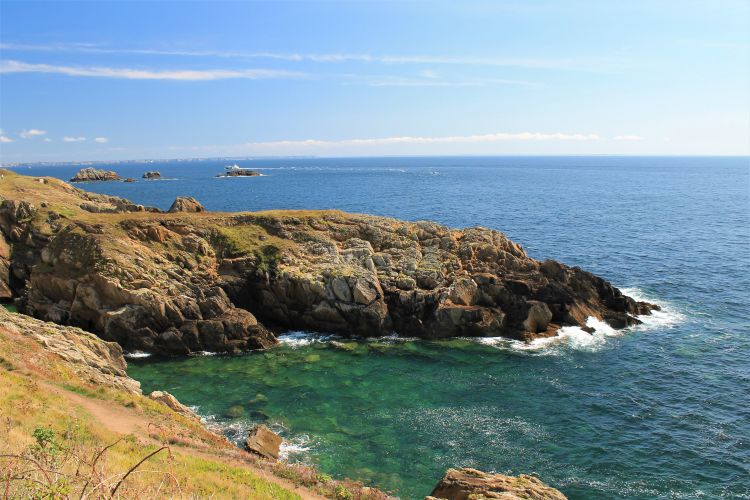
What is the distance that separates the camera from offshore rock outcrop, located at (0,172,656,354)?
45.1 m

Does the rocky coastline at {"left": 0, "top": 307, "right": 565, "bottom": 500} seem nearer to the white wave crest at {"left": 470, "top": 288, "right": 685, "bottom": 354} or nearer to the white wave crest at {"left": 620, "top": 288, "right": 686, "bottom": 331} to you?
the white wave crest at {"left": 470, "top": 288, "right": 685, "bottom": 354}

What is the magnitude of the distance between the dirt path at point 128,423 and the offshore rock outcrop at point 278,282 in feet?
57.2

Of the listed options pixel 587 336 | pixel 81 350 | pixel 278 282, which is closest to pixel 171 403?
pixel 81 350

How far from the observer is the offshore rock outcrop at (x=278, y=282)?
45.1 metres

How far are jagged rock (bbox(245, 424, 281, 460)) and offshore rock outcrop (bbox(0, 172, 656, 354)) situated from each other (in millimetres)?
16773

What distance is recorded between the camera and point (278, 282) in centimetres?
5000

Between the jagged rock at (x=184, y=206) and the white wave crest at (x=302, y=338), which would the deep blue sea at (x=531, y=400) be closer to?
the white wave crest at (x=302, y=338)

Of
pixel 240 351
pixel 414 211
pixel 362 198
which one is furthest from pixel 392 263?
pixel 362 198

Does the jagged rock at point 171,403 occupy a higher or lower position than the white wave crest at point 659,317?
lower

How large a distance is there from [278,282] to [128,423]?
86.4 feet


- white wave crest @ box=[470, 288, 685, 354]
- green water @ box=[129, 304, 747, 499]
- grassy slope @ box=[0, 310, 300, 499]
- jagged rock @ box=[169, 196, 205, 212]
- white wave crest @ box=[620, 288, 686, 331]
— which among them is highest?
jagged rock @ box=[169, 196, 205, 212]

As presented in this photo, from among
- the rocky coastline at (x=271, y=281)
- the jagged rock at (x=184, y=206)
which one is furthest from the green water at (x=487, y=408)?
the jagged rock at (x=184, y=206)

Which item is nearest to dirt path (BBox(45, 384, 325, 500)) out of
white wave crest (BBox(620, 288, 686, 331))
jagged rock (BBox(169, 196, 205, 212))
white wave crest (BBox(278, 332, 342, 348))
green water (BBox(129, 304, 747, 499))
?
green water (BBox(129, 304, 747, 499))

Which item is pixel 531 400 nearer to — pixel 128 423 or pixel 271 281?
pixel 128 423
